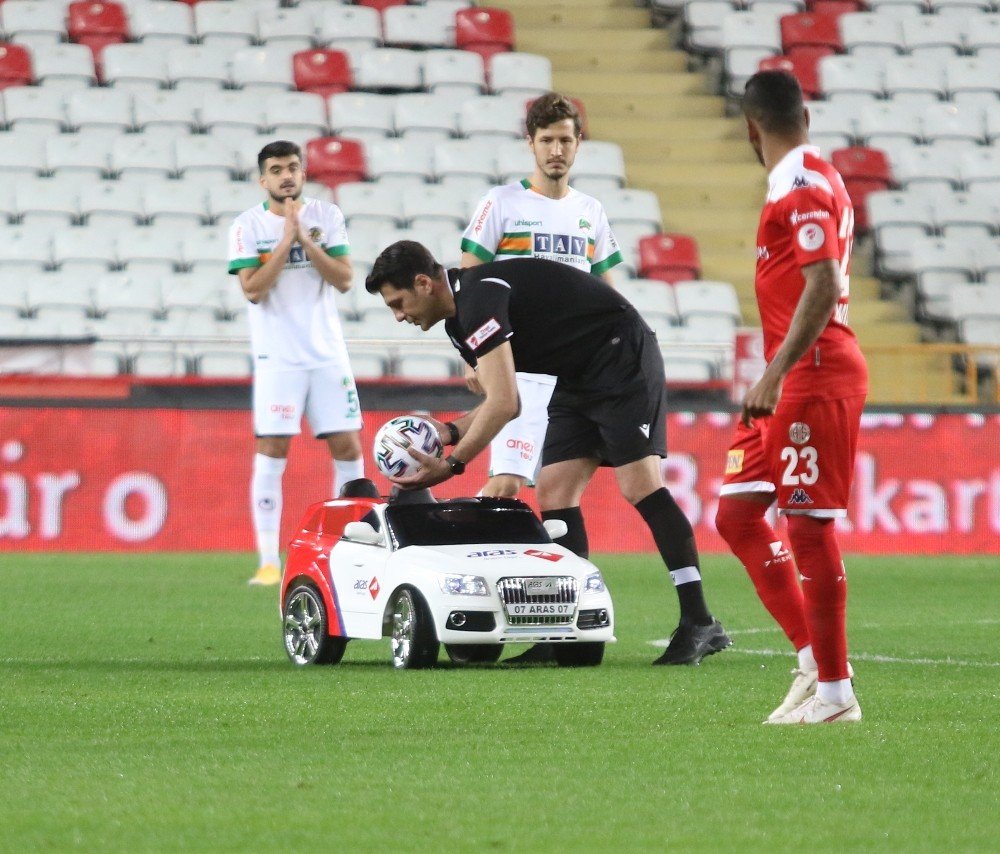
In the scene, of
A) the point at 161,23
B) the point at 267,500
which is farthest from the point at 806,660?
the point at 161,23

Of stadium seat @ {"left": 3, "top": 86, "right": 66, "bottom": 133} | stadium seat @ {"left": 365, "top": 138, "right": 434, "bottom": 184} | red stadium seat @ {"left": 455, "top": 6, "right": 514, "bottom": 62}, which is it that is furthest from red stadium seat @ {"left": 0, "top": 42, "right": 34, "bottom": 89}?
red stadium seat @ {"left": 455, "top": 6, "right": 514, "bottom": 62}

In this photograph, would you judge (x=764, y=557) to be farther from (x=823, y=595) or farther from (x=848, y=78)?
(x=848, y=78)

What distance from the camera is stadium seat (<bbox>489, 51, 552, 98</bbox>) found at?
19.9m

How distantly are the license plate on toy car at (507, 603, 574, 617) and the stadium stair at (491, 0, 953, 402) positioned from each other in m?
11.7

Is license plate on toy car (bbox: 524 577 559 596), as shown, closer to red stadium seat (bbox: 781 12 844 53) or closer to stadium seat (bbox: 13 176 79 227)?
stadium seat (bbox: 13 176 79 227)

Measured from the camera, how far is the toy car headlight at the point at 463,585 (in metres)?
6.68

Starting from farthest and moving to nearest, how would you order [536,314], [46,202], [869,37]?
1. [869,37]
2. [46,202]
3. [536,314]

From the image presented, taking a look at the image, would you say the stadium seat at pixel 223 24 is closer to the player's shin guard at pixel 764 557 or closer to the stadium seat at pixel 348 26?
the stadium seat at pixel 348 26

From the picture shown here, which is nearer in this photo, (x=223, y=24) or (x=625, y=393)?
(x=625, y=393)

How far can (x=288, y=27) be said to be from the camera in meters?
20.0

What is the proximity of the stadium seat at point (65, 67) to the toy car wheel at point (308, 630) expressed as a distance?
12.5m

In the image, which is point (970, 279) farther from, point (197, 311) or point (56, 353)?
point (56, 353)

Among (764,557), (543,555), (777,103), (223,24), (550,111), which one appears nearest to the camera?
(777,103)

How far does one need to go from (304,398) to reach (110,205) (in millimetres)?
6661
